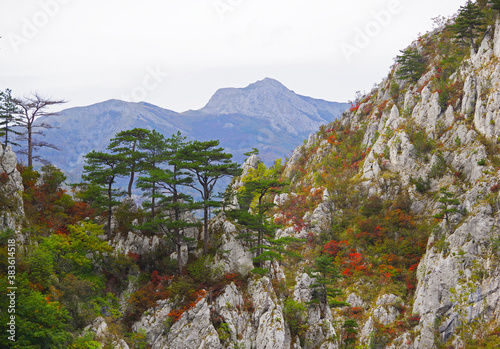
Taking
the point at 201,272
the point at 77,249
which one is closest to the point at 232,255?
the point at 201,272

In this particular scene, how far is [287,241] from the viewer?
98.0 ft

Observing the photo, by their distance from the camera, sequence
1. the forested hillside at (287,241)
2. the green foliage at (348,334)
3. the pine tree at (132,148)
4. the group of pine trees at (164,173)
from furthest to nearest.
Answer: the green foliage at (348,334) → the pine tree at (132,148) → the group of pine trees at (164,173) → the forested hillside at (287,241)

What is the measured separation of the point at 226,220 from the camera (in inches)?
1273

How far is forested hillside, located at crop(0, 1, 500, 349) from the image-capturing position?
25047 millimetres

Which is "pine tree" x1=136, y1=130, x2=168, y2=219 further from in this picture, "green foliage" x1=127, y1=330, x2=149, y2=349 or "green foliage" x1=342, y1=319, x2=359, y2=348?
"green foliage" x1=342, y1=319, x2=359, y2=348

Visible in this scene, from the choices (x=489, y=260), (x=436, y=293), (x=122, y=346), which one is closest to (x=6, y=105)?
(x=122, y=346)

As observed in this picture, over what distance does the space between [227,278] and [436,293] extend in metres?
24.0

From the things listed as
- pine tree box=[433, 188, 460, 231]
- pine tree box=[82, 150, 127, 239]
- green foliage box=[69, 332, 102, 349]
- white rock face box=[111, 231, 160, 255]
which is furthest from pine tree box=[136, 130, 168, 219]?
pine tree box=[433, 188, 460, 231]

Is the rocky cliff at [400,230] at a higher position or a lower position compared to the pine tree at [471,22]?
lower

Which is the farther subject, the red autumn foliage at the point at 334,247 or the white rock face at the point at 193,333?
the red autumn foliage at the point at 334,247

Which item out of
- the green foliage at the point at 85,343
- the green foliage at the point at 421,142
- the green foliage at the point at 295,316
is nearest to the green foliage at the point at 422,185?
the green foliage at the point at 421,142

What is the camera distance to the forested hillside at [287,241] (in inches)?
986

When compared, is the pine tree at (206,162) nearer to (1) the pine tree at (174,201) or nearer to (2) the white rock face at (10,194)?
(1) the pine tree at (174,201)

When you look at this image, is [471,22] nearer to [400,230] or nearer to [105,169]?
[400,230]
